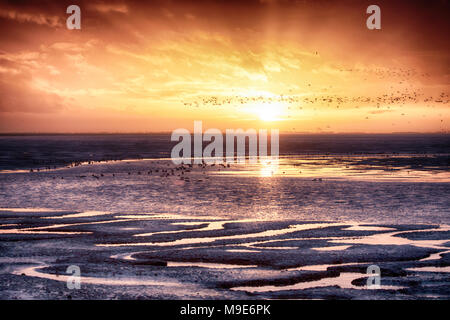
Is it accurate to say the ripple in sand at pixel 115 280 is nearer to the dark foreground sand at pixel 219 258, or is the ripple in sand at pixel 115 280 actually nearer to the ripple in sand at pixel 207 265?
the dark foreground sand at pixel 219 258

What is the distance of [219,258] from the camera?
52.6ft

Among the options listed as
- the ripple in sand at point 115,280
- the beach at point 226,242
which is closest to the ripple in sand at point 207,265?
the beach at point 226,242

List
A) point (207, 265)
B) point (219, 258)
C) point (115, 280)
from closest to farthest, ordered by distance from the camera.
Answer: point (115, 280) < point (207, 265) < point (219, 258)

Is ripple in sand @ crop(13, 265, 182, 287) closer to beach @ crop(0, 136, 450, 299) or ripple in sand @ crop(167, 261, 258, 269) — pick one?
beach @ crop(0, 136, 450, 299)

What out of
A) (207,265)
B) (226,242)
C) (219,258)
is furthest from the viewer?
(226,242)

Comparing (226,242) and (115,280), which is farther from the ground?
(226,242)

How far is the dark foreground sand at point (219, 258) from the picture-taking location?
12742 millimetres

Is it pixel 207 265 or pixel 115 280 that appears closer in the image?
pixel 115 280

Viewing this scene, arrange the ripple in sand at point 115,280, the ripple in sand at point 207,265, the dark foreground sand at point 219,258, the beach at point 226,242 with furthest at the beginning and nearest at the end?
the ripple in sand at point 207,265 < the ripple in sand at point 115,280 < the beach at point 226,242 < the dark foreground sand at point 219,258

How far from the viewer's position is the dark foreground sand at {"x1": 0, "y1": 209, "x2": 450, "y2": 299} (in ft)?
41.8

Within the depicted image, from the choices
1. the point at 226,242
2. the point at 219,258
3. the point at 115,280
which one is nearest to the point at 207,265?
the point at 219,258

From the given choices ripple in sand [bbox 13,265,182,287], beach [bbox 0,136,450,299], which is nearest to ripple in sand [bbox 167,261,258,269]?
beach [bbox 0,136,450,299]

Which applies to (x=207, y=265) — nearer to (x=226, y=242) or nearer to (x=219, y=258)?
(x=219, y=258)
